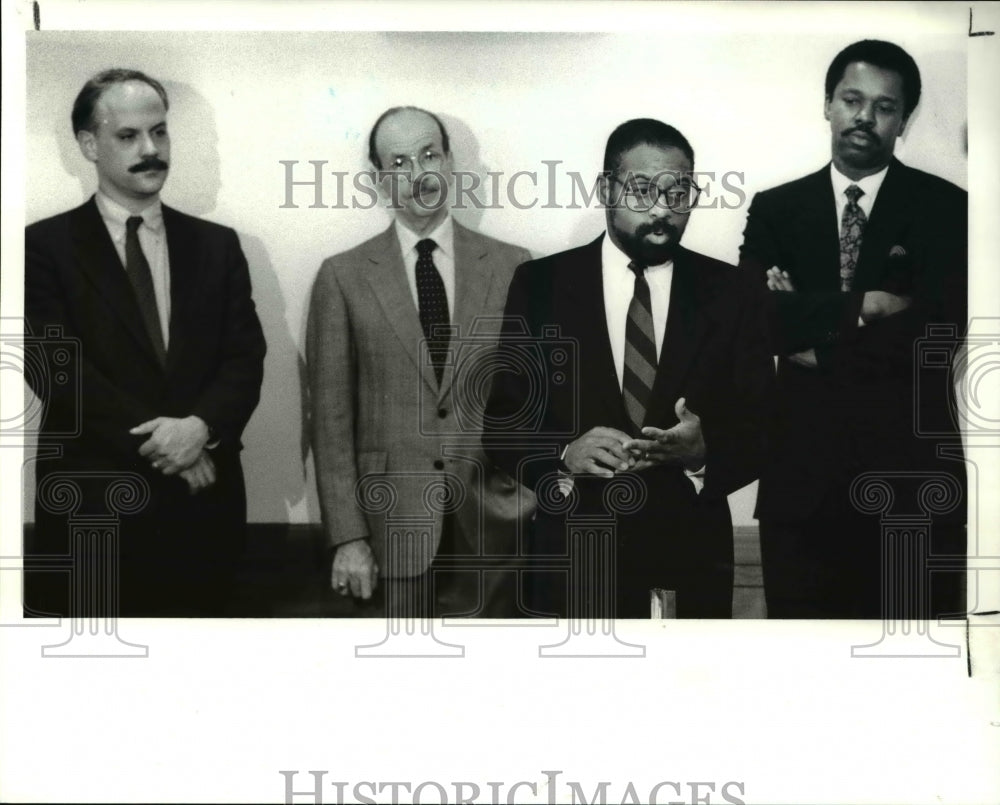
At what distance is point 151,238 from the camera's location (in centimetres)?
307

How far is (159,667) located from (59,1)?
1662 mm

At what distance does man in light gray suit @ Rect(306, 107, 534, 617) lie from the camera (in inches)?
Answer: 120

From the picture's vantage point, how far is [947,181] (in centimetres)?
307

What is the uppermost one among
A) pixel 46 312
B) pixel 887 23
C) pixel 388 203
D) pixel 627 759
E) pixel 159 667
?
pixel 887 23

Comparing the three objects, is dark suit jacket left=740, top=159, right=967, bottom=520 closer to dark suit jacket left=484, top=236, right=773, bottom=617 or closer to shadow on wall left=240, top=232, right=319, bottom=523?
dark suit jacket left=484, top=236, right=773, bottom=617

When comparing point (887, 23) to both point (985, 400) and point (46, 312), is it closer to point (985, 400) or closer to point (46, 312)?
point (985, 400)

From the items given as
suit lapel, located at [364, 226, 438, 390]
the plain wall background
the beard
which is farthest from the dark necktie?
the beard

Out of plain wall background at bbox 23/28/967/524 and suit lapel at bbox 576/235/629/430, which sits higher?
plain wall background at bbox 23/28/967/524

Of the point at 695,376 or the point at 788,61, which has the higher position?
the point at 788,61

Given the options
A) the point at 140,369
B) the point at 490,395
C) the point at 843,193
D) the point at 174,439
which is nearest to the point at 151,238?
the point at 140,369

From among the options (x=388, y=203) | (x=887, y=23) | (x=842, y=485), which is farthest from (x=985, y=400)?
(x=388, y=203)

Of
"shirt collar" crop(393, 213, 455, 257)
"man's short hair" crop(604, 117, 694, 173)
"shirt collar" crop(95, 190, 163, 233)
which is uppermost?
"man's short hair" crop(604, 117, 694, 173)

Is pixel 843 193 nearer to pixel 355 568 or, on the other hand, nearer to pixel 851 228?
pixel 851 228

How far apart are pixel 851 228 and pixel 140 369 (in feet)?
5.86
